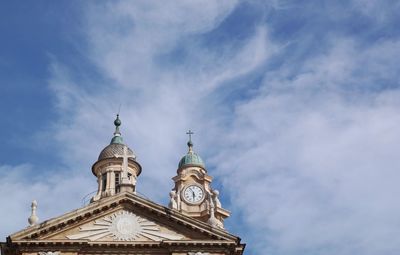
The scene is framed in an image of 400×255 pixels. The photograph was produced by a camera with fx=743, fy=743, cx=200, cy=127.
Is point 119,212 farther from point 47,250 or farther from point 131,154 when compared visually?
point 131,154

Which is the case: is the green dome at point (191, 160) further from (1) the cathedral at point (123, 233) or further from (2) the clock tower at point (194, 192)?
(1) the cathedral at point (123, 233)

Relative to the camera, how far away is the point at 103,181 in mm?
63312

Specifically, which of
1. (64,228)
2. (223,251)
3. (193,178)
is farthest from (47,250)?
(193,178)

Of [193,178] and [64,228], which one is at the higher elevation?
A: [193,178]

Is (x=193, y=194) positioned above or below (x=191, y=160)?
below

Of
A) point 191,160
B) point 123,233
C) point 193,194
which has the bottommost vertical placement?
point 123,233

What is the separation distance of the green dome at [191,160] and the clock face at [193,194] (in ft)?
9.49

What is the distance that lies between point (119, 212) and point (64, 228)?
3.33 m

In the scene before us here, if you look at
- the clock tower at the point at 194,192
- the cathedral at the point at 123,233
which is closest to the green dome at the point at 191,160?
the clock tower at the point at 194,192

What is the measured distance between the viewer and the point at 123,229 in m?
43.6

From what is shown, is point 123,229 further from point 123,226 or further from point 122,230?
point 123,226

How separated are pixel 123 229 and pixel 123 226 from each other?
0.67 feet

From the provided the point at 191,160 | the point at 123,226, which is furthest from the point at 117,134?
the point at 123,226

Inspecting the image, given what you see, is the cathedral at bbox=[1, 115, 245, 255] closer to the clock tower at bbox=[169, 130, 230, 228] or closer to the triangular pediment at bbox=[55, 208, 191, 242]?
the triangular pediment at bbox=[55, 208, 191, 242]
